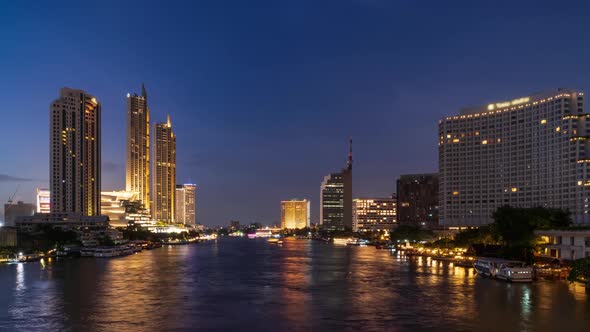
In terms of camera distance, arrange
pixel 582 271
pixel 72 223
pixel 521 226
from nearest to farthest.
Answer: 1. pixel 582 271
2. pixel 521 226
3. pixel 72 223

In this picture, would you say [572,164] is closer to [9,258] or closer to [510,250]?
[510,250]

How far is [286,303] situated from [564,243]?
4913 cm

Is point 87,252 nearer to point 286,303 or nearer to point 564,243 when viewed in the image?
point 286,303

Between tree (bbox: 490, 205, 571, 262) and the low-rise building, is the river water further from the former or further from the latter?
the low-rise building

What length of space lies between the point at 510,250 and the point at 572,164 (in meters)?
81.3

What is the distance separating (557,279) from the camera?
221 feet

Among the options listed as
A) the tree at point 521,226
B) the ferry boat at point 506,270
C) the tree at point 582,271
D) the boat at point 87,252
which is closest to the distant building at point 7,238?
the boat at point 87,252

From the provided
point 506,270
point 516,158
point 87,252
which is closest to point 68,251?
point 87,252

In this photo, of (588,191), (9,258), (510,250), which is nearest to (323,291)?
(510,250)

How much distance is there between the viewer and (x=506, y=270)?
67375 millimetres

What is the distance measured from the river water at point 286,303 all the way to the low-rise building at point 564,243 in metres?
16.0

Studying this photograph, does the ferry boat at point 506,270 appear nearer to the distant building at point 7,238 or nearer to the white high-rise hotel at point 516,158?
the white high-rise hotel at point 516,158

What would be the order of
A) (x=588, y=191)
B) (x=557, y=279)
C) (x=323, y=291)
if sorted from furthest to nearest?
(x=588, y=191)
(x=557, y=279)
(x=323, y=291)

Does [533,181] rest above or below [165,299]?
→ above
